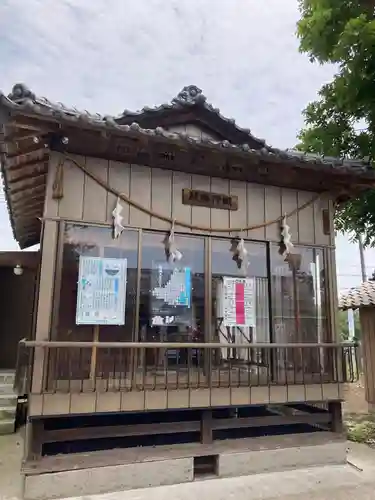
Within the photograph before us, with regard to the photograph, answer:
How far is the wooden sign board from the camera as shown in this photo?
4.60 m

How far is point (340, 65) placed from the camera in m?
6.72

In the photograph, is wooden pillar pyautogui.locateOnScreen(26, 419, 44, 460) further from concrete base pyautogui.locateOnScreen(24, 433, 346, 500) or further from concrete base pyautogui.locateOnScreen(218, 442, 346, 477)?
concrete base pyautogui.locateOnScreen(218, 442, 346, 477)

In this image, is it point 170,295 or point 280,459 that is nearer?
point 170,295

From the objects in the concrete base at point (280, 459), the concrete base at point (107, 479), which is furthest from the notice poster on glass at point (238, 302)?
the concrete base at point (107, 479)

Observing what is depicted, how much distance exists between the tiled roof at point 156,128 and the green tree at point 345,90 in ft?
5.70

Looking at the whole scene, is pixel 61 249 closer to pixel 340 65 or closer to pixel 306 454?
pixel 306 454

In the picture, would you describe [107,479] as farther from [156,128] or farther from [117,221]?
[156,128]

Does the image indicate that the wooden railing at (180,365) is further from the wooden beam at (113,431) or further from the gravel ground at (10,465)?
the gravel ground at (10,465)

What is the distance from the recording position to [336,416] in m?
4.89

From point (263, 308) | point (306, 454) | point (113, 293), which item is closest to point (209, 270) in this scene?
point (263, 308)

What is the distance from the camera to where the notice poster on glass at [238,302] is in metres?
4.50

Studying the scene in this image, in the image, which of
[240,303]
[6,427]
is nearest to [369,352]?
[240,303]

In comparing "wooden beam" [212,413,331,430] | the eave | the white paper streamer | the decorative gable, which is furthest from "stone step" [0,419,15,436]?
the decorative gable

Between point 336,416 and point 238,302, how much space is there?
1.95m
